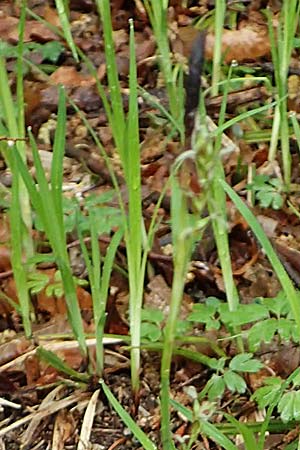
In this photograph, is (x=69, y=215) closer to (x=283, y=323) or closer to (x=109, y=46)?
(x=109, y=46)

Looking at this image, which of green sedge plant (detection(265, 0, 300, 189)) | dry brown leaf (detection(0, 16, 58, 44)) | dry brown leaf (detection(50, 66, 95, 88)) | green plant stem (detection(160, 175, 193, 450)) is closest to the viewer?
green plant stem (detection(160, 175, 193, 450))

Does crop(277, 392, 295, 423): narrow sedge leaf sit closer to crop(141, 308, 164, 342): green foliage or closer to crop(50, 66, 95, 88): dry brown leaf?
crop(141, 308, 164, 342): green foliage

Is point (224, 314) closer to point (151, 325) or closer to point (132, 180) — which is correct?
point (151, 325)

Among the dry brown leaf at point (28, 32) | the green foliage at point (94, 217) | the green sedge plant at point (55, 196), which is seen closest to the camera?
the green sedge plant at point (55, 196)

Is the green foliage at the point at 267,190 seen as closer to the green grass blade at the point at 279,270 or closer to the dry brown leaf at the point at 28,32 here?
the green grass blade at the point at 279,270

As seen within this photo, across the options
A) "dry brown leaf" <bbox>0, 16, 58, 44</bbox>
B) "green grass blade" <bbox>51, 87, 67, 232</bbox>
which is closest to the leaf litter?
"dry brown leaf" <bbox>0, 16, 58, 44</bbox>

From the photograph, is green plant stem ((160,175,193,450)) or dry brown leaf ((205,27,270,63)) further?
dry brown leaf ((205,27,270,63))

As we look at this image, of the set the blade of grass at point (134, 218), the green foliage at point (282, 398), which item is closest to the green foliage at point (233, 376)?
the green foliage at point (282, 398)

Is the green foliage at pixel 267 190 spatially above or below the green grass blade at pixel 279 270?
below
